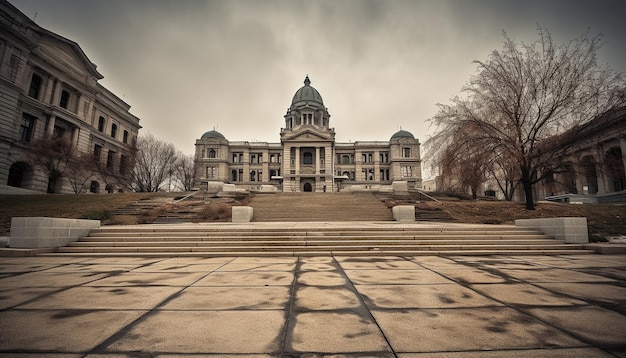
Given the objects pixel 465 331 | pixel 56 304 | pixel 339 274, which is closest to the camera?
pixel 465 331

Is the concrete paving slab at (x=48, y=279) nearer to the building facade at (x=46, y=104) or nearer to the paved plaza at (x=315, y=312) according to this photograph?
the paved plaza at (x=315, y=312)

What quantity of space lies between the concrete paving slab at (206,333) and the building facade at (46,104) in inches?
1378

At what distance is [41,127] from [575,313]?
4593cm

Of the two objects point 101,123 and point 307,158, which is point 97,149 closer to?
point 101,123

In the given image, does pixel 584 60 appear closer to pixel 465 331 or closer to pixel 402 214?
pixel 402 214

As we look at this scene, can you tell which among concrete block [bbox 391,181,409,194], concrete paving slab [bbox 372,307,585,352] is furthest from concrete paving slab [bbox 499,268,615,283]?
concrete block [bbox 391,181,409,194]

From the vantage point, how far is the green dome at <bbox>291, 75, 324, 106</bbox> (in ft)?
251

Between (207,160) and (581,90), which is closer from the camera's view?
(581,90)

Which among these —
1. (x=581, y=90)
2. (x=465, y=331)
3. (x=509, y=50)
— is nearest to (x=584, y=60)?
(x=581, y=90)

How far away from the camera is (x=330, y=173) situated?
189 feet

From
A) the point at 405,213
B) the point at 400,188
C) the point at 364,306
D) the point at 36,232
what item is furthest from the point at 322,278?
the point at 400,188

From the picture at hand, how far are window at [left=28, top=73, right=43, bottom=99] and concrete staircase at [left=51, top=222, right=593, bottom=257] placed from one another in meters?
35.8

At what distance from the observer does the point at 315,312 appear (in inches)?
123

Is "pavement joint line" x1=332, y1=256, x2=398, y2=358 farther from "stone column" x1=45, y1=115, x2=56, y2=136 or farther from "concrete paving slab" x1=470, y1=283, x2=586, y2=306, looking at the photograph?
"stone column" x1=45, y1=115, x2=56, y2=136
